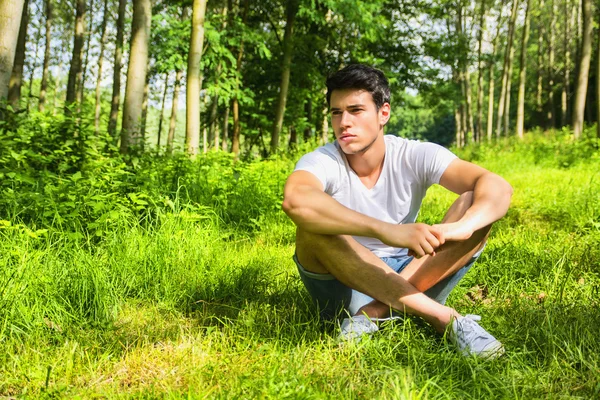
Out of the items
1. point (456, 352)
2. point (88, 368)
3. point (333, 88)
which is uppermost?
point (333, 88)

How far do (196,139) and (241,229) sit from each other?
11.3ft

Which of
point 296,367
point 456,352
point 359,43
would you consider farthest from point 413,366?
point 359,43

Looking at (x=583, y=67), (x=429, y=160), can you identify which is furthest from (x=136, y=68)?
(x=583, y=67)

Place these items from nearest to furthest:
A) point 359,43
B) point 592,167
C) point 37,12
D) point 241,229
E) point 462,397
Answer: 1. point 462,397
2. point 241,229
3. point 592,167
4. point 359,43
5. point 37,12

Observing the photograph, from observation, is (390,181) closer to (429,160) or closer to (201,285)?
(429,160)

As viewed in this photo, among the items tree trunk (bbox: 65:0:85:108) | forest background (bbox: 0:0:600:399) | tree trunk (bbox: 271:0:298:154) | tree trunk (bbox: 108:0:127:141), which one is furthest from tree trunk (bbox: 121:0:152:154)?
tree trunk (bbox: 65:0:85:108)

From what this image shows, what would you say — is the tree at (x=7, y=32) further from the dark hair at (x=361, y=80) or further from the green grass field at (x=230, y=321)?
the dark hair at (x=361, y=80)

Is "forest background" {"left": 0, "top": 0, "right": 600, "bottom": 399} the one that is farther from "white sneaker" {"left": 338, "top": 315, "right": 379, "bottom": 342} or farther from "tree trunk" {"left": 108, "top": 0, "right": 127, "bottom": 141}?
"tree trunk" {"left": 108, "top": 0, "right": 127, "bottom": 141}

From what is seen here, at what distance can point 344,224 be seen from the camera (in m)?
2.56

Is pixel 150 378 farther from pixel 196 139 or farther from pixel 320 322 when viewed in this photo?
pixel 196 139

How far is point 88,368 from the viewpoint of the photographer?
2477 millimetres

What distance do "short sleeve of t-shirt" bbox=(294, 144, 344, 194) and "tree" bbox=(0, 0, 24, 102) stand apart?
4.28 meters

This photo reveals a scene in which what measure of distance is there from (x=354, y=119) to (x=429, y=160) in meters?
0.52

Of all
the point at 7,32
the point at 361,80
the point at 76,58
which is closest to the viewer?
the point at 361,80
